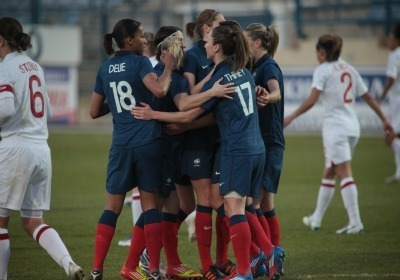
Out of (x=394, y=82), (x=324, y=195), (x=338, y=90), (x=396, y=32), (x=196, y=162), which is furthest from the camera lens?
(x=394, y=82)

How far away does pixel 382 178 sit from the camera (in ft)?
54.7

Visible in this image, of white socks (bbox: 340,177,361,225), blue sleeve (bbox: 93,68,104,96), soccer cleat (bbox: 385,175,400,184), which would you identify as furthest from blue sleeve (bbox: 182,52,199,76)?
soccer cleat (bbox: 385,175,400,184)

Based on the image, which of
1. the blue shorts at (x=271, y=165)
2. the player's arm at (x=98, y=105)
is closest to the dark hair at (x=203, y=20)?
the player's arm at (x=98, y=105)

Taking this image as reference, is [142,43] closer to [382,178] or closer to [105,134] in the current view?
[382,178]

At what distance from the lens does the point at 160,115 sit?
24.4ft

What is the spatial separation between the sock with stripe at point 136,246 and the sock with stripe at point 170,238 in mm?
253

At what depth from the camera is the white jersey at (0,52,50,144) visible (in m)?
7.07

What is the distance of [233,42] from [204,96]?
0.53 m

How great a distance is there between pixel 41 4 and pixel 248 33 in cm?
2511

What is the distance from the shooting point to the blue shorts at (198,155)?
774 cm

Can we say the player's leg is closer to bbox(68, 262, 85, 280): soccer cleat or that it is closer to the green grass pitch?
bbox(68, 262, 85, 280): soccer cleat

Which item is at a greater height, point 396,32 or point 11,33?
point 11,33

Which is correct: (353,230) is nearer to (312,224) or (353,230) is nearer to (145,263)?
(312,224)

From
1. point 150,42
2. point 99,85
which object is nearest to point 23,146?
point 99,85
